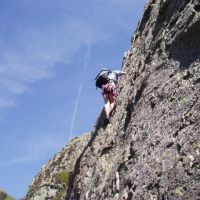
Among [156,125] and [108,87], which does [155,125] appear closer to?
[156,125]

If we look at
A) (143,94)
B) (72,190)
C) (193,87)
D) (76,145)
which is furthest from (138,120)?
(76,145)

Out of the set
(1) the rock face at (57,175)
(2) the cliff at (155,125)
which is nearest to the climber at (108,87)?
(2) the cliff at (155,125)

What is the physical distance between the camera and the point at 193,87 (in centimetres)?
1599

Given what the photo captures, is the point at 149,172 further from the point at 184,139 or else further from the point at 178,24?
the point at 178,24

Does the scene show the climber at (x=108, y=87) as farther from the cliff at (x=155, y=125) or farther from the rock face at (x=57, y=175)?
the rock face at (x=57, y=175)

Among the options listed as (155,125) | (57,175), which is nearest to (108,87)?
(155,125)

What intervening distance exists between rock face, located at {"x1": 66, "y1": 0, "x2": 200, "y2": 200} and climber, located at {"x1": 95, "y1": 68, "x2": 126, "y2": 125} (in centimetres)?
48

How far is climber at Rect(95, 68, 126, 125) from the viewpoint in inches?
961

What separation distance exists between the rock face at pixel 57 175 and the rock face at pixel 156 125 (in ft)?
68.7

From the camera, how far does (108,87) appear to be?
24531mm

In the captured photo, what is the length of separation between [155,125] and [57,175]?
103ft

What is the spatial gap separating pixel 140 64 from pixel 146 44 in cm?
103

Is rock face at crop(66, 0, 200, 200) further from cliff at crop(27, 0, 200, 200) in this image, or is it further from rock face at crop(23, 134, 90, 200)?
rock face at crop(23, 134, 90, 200)

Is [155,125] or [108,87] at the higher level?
[108,87]
